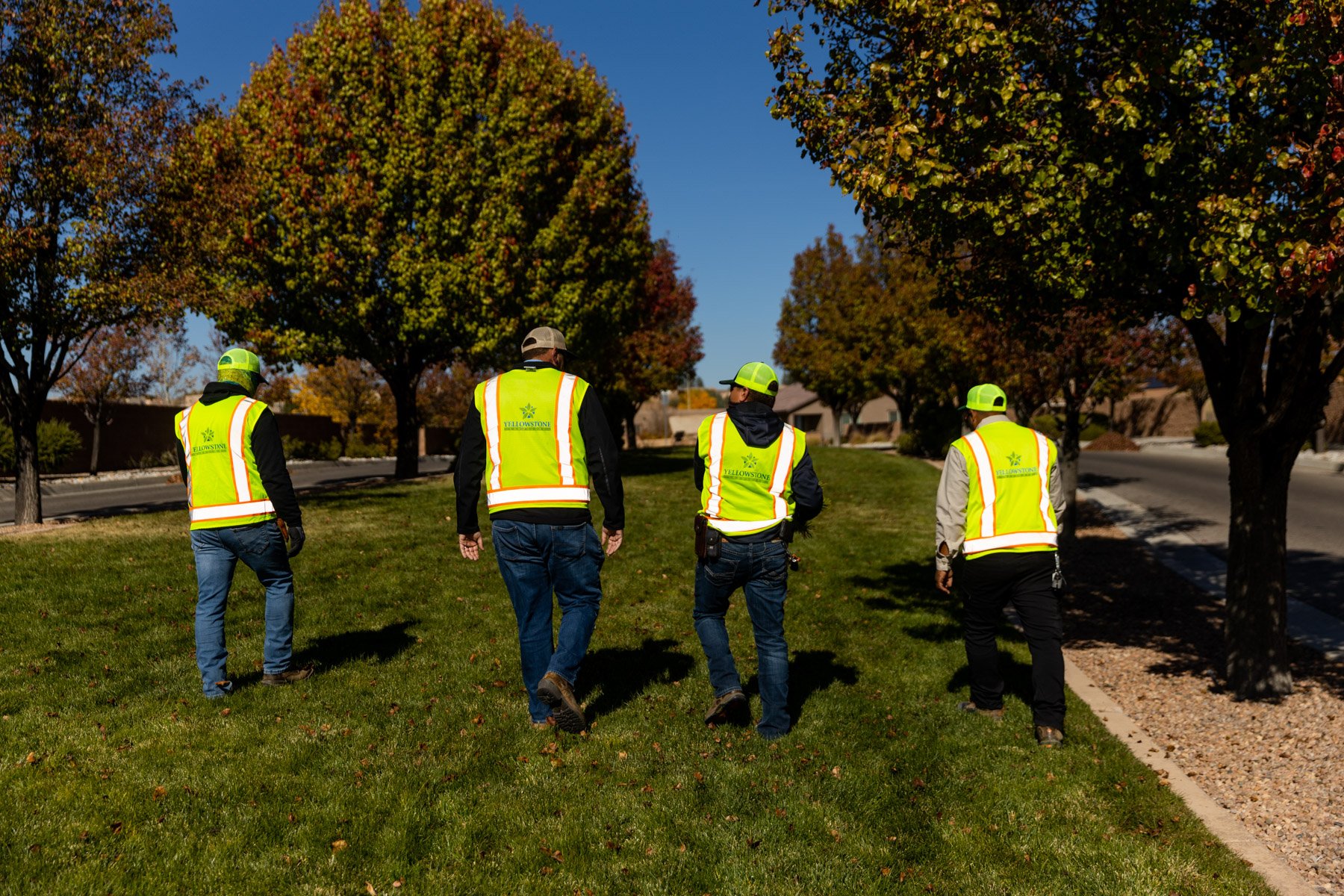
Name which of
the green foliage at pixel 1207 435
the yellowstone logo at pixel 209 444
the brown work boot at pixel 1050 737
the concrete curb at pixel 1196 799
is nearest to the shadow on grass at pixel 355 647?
the yellowstone logo at pixel 209 444

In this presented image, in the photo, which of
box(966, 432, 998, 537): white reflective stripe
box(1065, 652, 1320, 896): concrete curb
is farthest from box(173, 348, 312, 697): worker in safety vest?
box(1065, 652, 1320, 896): concrete curb

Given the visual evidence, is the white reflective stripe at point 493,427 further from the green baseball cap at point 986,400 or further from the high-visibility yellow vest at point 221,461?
the green baseball cap at point 986,400

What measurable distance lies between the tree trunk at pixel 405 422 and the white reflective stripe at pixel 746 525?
1954 centimetres

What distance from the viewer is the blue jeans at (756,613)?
5.27 meters

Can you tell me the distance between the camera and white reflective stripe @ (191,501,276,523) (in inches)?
227

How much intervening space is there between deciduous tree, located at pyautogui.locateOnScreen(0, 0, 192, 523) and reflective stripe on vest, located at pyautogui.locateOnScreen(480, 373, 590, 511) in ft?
38.2

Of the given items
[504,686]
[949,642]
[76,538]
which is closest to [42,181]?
[76,538]

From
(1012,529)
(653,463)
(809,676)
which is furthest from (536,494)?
(653,463)

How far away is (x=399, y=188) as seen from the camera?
64.3 ft

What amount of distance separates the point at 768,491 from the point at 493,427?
1.67m

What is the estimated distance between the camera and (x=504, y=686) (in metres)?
6.45

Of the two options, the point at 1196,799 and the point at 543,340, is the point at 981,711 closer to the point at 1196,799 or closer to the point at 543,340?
the point at 1196,799

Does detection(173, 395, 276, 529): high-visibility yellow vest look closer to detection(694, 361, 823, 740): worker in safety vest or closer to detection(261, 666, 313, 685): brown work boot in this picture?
detection(261, 666, 313, 685): brown work boot

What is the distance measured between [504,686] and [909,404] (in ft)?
140
